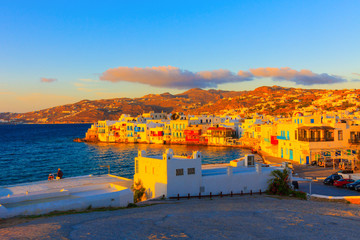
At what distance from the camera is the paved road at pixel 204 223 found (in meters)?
12.2

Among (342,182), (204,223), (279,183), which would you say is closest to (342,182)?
(342,182)

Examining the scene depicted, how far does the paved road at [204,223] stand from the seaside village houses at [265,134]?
23.1m

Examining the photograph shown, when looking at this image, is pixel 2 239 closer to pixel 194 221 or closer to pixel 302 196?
pixel 194 221

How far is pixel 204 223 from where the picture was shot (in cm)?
1433

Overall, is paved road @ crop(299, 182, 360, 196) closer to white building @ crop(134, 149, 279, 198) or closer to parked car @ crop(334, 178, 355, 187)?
parked car @ crop(334, 178, 355, 187)

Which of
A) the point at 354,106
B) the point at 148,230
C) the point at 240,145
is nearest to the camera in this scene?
the point at 148,230

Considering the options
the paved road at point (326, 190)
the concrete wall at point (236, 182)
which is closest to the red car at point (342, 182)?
the paved road at point (326, 190)

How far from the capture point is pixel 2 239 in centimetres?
1131

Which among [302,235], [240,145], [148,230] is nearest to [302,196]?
[302,235]

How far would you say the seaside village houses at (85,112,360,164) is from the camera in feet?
139

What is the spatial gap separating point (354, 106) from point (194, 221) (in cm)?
12941

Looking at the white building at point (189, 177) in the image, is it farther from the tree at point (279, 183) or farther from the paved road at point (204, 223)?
the paved road at point (204, 223)

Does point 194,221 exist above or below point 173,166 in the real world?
below

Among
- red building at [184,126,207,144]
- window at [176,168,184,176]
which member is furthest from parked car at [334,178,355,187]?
red building at [184,126,207,144]
